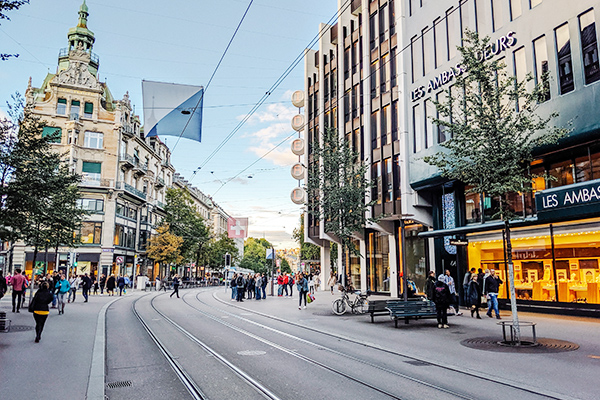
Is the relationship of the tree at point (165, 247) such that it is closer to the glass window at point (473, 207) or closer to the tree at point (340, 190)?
the tree at point (340, 190)

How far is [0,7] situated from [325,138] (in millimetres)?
15160

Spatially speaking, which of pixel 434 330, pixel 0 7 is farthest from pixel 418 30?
pixel 0 7

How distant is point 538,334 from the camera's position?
1226 centimetres

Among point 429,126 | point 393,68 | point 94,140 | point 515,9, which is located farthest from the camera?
point 94,140

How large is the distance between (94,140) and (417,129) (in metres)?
39.7

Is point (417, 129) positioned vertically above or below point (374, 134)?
below

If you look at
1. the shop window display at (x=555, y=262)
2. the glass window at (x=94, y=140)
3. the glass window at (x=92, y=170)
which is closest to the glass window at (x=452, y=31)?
the shop window display at (x=555, y=262)

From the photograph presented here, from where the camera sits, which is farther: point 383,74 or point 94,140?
point 94,140

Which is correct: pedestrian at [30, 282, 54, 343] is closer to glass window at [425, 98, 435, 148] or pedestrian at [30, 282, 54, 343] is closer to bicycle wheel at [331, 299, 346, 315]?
bicycle wheel at [331, 299, 346, 315]

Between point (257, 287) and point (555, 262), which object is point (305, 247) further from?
point (555, 262)

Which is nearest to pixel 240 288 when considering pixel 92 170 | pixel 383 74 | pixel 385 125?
pixel 385 125

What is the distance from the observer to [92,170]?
50219mm

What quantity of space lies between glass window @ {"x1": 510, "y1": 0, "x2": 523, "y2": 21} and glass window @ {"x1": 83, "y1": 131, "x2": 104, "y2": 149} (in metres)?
45.0

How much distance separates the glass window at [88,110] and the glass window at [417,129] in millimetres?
40263
